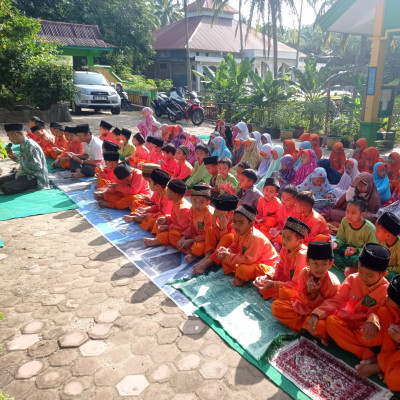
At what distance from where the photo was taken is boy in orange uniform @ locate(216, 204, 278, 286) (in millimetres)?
3621

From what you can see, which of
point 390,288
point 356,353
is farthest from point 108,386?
point 390,288

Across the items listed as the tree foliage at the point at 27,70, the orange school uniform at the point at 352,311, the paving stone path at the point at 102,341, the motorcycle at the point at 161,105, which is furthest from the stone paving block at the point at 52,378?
the motorcycle at the point at 161,105

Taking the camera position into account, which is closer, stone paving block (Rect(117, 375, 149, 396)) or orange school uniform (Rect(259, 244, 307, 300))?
stone paving block (Rect(117, 375, 149, 396))

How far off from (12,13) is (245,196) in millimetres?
11951

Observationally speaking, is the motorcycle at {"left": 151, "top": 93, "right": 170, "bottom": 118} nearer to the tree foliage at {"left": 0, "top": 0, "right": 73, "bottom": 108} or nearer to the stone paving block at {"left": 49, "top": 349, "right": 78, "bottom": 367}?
the tree foliage at {"left": 0, "top": 0, "right": 73, "bottom": 108}

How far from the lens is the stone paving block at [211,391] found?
8.24 ft

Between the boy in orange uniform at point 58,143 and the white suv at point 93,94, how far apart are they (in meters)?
7.10

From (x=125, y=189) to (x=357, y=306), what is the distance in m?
4.09

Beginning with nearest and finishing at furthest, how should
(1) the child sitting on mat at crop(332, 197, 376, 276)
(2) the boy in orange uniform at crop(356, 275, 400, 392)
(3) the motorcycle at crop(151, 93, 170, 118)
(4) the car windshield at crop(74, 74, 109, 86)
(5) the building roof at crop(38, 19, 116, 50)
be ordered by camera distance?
(2) the boy in orange uniform at crop(356, 275, 400, 392)
(1) the child sitting on mat at crop(332, 197, 376, 276)
(4) the car windshield at crop(74, 74, 109, 86)
(3) the motorcycle at crop(151, 93, 170, 118)
(5) the building roof at crop(38, 19, 116, 50)

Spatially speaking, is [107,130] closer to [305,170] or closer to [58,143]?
[58,143]

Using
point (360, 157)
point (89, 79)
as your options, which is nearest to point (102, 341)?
point (360, 157)

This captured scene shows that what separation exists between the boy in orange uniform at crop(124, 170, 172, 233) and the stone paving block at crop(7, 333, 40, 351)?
2.22 meters

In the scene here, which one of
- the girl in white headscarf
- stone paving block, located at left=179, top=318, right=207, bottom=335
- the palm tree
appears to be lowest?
stone paving block, located at left=179, top=318, right=207, bottom=335

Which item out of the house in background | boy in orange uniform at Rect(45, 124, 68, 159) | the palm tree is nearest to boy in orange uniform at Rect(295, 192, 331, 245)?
boy in orange uniform at Rect(45, 124, 68, 159)
